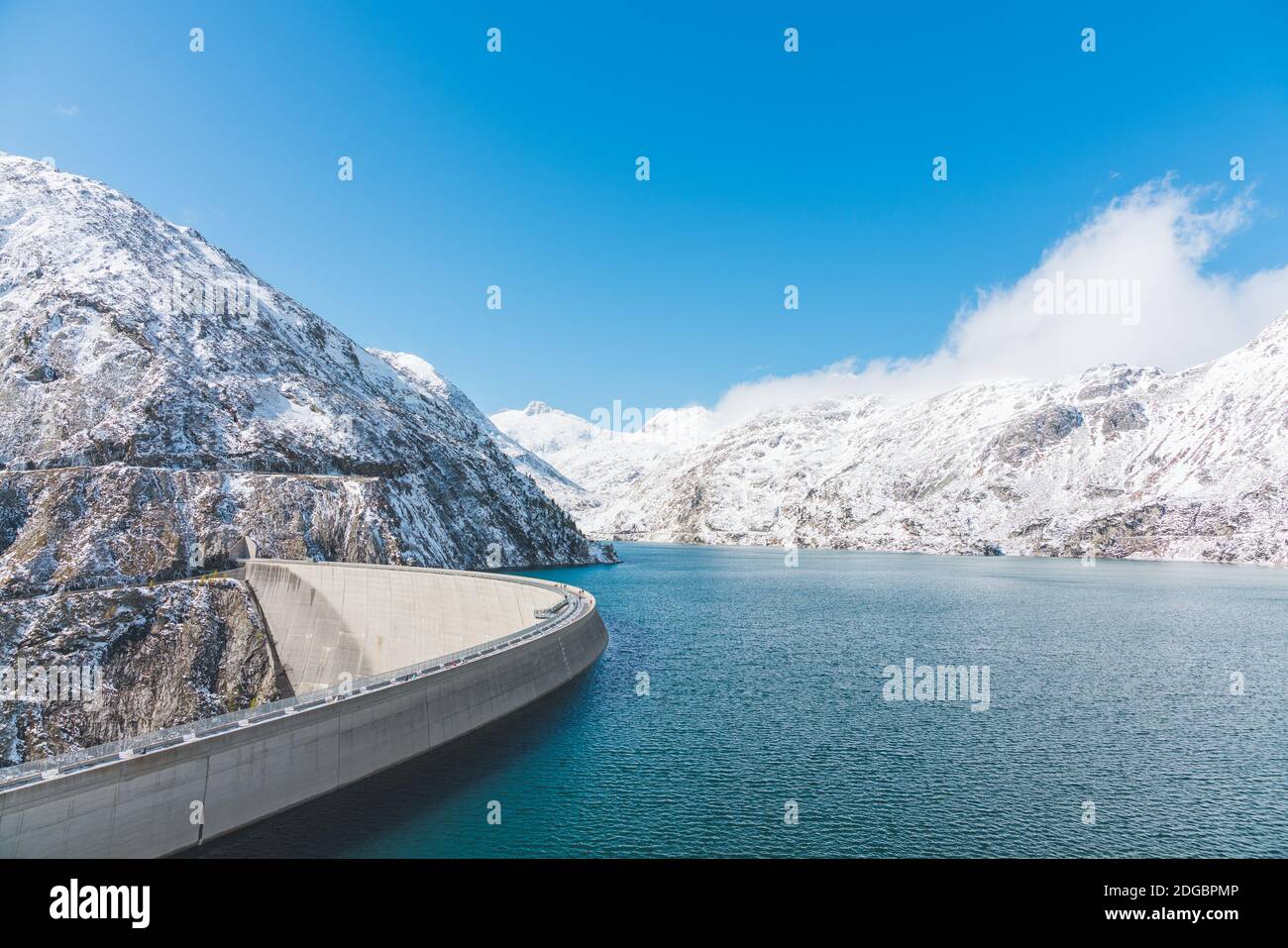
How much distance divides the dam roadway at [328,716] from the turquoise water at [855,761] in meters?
1.68

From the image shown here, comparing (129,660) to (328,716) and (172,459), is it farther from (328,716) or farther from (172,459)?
Result: (172,459)

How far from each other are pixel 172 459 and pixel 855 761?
371 ft

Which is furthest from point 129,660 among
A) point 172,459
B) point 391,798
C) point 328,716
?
point 172,459

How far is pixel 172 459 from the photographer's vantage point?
107125mm

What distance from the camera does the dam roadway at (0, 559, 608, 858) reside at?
83.8 feet

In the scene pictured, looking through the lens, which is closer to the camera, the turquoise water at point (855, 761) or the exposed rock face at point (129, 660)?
the turquoise water at point (855, 761)

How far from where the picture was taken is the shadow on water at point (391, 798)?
29172mm

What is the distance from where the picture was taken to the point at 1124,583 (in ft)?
461

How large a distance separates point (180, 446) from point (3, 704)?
6349 centimetres

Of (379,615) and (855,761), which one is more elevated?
(379,615)

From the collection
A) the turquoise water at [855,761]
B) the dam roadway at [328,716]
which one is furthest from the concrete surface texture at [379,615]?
the turquoise water at [855,761]

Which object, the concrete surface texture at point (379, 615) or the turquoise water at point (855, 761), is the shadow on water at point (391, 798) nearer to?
the turquoise water at point (855, 761)
